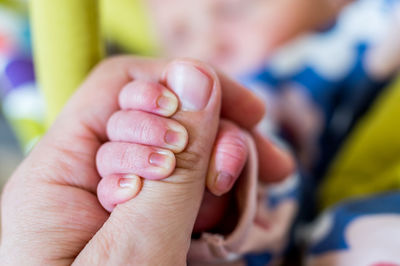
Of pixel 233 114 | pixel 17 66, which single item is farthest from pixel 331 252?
pixel 17 66

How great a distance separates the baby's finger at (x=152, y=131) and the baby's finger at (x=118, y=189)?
25 millimetres

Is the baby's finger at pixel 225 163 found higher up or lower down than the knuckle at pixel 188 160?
lower down

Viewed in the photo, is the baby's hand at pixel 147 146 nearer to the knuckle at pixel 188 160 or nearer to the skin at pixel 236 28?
the knuckle at pixel 188 160

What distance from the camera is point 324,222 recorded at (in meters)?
0.42

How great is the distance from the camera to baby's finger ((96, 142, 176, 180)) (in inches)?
9.5

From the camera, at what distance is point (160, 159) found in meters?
0.24

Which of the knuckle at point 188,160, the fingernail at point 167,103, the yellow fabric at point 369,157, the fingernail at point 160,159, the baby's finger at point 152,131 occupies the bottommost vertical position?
the yellow fabric at point 369,157

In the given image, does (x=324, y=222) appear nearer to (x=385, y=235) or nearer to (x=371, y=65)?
(x=385, y=235)

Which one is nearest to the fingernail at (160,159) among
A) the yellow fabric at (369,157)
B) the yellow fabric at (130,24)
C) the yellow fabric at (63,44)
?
the yellow fabric at (63,44)

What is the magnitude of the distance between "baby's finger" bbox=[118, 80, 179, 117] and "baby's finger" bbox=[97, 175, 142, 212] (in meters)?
0.05

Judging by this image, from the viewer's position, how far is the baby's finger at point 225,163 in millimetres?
275

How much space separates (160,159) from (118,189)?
31 millimetres

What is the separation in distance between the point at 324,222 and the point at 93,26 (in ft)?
0.94

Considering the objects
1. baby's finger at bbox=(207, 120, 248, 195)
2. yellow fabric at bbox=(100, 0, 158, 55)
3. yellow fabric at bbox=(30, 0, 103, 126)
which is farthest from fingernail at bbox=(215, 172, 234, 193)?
yellow fabric at bbox=(100, 0, 158, 55)
